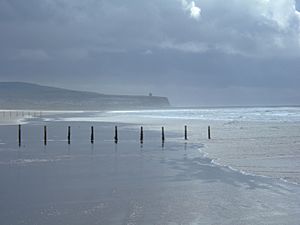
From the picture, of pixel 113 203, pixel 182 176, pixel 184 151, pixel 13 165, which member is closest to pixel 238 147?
pixel 184 151

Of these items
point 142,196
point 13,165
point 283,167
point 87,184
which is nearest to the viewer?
point 142,196

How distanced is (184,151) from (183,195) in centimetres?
1422

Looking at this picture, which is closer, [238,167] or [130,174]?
[130,174]

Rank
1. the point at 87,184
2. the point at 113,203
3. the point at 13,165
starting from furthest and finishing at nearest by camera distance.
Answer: the point at 13,165 → the point at 87,184 → the point at 113,203

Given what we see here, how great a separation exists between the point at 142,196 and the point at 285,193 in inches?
186

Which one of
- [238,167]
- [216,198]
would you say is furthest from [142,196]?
[238,167]

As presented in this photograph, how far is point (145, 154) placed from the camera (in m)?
26.0

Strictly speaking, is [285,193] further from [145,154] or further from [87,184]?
[145,154]

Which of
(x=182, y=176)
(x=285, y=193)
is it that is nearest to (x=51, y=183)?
(x=182, y=176)

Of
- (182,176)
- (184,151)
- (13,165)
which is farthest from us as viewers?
(184,151)

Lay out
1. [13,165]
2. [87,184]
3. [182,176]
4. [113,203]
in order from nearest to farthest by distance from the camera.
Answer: [113,203], [87,184], [182,176], [13,165]

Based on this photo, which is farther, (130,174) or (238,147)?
(238,147)

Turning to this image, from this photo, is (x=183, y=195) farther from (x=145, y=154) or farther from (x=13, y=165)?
(x=145, y=154)

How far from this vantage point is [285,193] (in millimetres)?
13633
